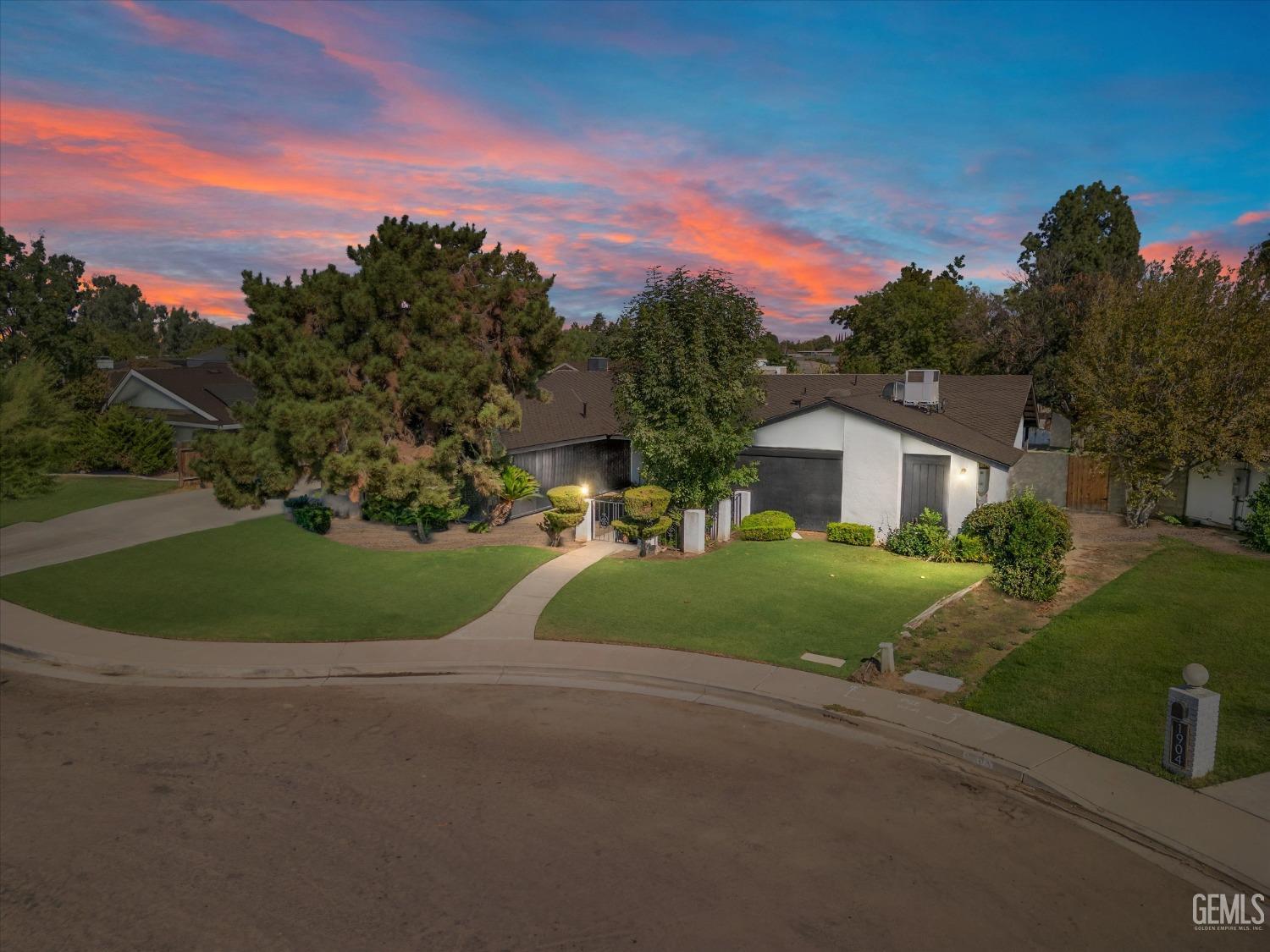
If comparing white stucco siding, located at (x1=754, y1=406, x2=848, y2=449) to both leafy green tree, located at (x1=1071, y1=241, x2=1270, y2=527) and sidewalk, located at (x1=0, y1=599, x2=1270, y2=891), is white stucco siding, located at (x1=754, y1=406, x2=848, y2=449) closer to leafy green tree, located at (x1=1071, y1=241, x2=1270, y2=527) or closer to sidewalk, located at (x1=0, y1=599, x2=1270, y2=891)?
leafy green tree, located at (x1=1071, y1=241, x2=1270, y2=527)

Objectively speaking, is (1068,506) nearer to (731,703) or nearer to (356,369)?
(731,703)

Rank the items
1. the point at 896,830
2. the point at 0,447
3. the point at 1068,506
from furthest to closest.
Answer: the point at 1068,506 → the point at 0,447 → the point at 896,830

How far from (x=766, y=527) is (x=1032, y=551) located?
7701mm

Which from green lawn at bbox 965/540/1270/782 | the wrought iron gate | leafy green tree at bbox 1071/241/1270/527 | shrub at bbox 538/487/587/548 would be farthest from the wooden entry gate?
shrub at bbox 538/487/587/548

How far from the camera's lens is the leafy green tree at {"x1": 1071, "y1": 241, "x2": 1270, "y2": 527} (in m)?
21.0

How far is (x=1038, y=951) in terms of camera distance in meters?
6.40

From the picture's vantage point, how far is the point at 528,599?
55.4 feet

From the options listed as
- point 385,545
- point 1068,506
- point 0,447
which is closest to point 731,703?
point 385,545

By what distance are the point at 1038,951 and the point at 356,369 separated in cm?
1936

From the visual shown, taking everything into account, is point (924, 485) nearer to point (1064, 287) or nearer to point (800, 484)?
point (800, 484)

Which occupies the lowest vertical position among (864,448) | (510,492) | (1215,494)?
(510,492)

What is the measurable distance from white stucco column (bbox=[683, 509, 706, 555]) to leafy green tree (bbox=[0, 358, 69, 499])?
630 inches

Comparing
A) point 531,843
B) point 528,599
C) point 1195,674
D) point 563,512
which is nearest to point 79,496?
point 563,512

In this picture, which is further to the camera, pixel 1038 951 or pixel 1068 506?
pixel 1068 506
